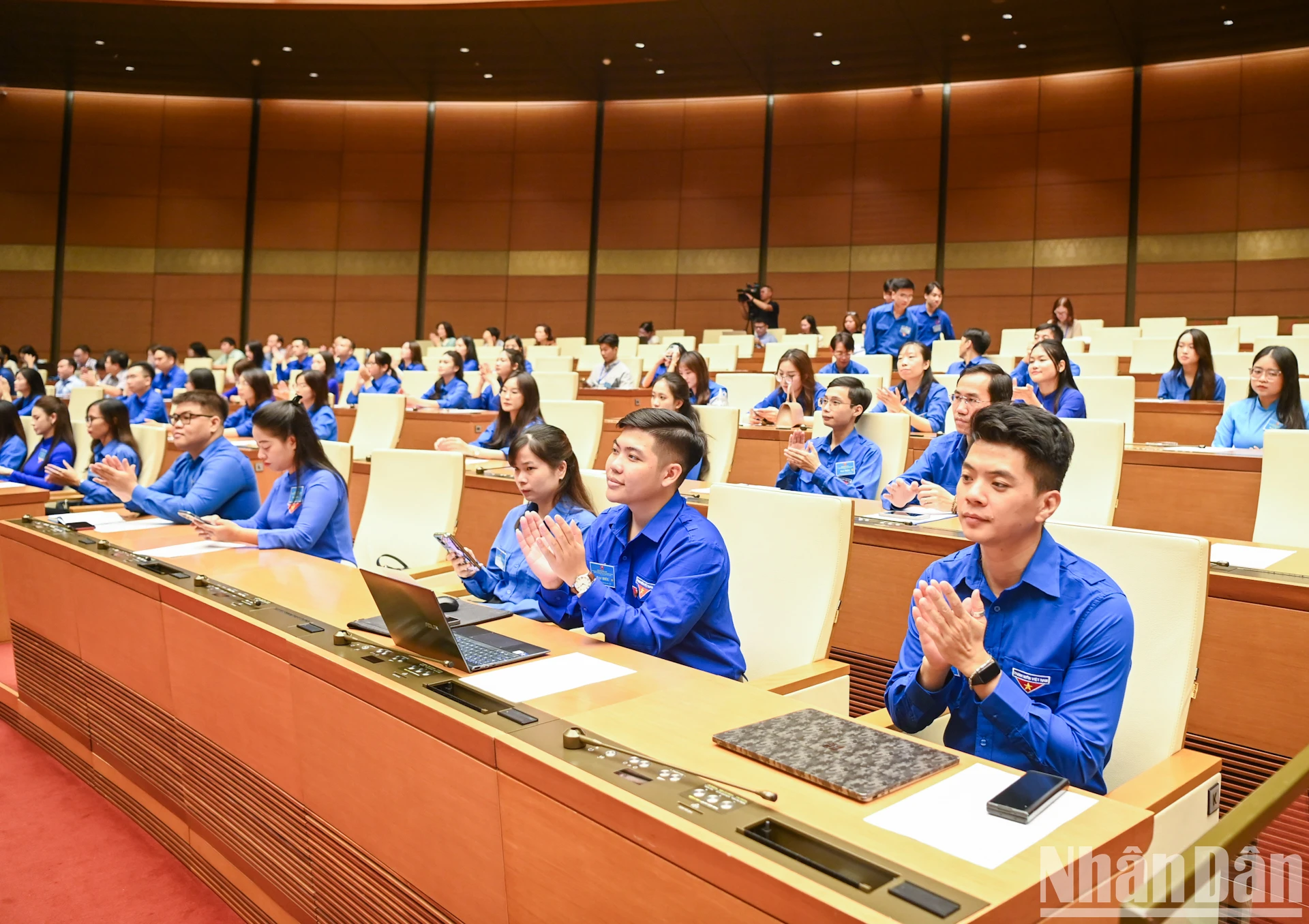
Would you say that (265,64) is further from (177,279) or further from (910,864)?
(910,864)

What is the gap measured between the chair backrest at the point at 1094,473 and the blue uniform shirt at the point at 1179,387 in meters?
2.33

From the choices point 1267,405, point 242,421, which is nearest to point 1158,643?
point 1267,405

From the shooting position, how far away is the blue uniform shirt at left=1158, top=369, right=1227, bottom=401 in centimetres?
536

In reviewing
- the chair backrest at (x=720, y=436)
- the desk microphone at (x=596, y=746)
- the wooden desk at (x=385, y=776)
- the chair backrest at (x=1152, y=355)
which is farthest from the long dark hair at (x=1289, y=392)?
the desk microphone at (x=596, y=746)

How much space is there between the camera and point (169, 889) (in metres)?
2.31

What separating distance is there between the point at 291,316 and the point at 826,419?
10537 millimetres

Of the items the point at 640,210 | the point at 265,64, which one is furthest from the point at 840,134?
the point at 265,64

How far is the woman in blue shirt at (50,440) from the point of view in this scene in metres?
5.18

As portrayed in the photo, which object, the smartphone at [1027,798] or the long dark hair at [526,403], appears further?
the long dark hair at [526,403]

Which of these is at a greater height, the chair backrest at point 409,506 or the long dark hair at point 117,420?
the long dark hair at point 117,420

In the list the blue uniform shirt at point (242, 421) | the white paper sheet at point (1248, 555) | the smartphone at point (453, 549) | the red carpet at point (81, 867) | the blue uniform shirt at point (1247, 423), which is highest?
the blue uniform shirt at point (1247, 423)

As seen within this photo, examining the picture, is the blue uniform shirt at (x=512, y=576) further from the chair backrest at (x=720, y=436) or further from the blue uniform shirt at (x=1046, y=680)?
the chair backrest at (x=720, y=436)

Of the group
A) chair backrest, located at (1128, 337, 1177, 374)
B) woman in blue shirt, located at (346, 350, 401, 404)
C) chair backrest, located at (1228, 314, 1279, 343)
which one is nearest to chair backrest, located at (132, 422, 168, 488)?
woman in blue shirt, located at (346, 350, 401, 404)

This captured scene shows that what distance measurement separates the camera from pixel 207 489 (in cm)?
348
